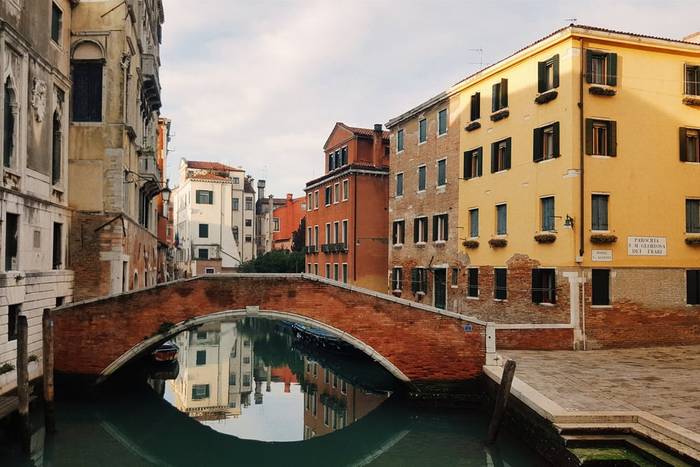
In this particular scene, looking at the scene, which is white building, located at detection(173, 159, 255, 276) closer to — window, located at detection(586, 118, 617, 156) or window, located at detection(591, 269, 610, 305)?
window, located at detection(591, 269, 610, 305)

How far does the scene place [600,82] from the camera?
15.8 metres

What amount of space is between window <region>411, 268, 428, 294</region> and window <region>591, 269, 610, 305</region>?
7.67 m

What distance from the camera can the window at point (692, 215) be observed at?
16.4 meters

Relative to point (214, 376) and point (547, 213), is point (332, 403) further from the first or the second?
point (547, 213)

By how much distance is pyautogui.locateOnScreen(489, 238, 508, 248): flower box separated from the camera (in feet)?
58.1

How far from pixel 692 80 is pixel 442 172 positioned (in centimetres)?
798

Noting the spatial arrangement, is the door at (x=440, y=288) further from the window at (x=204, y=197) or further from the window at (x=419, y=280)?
the window at (x=204, y=197)

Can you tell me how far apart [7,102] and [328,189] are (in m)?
18.8

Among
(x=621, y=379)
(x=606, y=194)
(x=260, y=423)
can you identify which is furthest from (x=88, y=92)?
(x=621, y=379)

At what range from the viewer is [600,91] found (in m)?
15.5

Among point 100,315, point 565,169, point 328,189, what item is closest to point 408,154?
point 328,189

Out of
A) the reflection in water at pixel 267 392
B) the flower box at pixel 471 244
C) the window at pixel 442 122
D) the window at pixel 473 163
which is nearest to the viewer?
the reflection in water at pixel 267 392

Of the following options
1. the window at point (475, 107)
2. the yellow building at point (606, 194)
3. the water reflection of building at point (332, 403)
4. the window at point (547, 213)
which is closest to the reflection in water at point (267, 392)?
the water reflection of building at point (332, 403)

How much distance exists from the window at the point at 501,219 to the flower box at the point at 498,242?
0.99 ft
